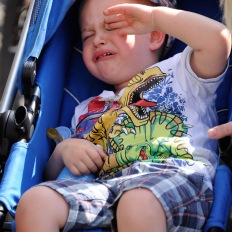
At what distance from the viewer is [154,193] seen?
5.28ft

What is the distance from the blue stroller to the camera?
1.79m

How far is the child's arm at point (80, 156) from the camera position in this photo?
1983mm

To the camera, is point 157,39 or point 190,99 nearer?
point 190,99

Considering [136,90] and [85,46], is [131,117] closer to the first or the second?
[136,90]

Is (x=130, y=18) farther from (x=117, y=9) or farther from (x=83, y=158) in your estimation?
(x=83, y=158)

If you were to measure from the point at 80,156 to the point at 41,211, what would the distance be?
404mm

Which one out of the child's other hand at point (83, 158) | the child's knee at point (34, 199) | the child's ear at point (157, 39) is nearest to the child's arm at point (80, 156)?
the child's other hand at point (83, 158)

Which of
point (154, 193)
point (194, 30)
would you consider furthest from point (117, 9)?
point (154, 193)

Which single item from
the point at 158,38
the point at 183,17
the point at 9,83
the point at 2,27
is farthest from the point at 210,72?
the point at 2,27

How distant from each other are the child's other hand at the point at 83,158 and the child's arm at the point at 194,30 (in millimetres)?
443

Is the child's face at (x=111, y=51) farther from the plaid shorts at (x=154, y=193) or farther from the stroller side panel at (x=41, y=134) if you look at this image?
the plaid shorts at (x=154, y=193)

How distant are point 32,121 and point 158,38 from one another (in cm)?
67

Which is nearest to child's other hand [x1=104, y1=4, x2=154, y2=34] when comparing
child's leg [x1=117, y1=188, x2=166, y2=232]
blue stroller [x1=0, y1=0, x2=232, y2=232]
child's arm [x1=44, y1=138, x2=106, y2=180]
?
blue stroller [x1=0, y1=0, x2=232, y2=232]

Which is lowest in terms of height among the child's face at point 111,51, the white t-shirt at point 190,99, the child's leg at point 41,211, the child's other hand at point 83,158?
the child's leg at point 41,211
